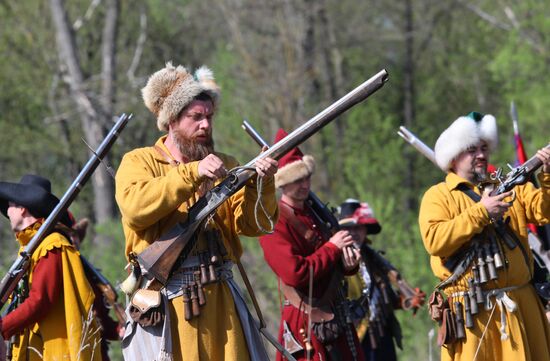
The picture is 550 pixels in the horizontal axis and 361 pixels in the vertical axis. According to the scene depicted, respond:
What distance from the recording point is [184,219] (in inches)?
227

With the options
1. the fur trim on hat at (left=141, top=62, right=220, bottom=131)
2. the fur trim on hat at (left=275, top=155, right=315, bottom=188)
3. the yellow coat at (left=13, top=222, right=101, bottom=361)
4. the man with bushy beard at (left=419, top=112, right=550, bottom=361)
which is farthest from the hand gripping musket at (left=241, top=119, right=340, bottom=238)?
the fur trim on hat at (left=141, top=62, right=220, bottom=131)

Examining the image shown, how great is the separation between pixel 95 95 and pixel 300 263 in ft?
50.1

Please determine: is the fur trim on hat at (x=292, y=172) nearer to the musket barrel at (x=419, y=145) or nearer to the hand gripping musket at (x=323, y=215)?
the hand gripping musket at (x=323, y=215)

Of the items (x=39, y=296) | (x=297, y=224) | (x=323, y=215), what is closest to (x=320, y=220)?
(x=323, y=215)

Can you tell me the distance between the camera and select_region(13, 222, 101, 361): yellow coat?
692 cm

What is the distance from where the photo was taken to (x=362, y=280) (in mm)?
9539

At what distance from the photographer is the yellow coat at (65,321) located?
6918mm

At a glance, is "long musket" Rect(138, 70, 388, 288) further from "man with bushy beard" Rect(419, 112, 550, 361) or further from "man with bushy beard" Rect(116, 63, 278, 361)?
"man with bushy beard" Rect(419, 112, 550, 361)

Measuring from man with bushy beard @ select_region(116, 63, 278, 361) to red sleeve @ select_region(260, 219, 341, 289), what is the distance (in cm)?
A: 136

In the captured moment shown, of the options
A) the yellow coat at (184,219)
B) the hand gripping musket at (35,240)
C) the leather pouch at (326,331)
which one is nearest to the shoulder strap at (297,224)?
the leather pouch at (326,331)

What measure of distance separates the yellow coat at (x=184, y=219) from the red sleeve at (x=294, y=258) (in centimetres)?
139

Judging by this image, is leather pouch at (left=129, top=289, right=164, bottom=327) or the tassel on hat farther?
the tassel on hat

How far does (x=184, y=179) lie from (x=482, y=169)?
7.60 ft

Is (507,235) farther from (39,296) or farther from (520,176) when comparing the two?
(39,296)
